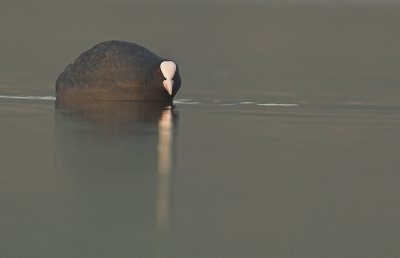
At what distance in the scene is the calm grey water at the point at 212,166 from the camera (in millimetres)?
9273

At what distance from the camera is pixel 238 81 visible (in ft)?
67.4

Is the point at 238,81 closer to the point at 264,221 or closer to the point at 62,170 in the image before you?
the point at 62,170

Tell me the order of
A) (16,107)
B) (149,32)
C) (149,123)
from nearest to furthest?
(149,123) → (16,107) → (149,32)

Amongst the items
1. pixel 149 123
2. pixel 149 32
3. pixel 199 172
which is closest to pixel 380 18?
pixel 149 32

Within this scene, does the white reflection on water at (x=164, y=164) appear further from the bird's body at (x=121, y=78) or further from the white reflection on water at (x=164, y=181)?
the bird's body at (x=121, y=78)

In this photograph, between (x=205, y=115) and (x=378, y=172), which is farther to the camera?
(x=205, y=115)

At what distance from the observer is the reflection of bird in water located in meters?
9.46

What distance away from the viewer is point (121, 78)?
1691 centimetres

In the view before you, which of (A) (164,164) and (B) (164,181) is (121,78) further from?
(B) (164,181)

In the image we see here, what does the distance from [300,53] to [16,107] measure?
12377 mm

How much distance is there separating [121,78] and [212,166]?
499cm

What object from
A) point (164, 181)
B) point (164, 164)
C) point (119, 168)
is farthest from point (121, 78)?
point (164, 181)

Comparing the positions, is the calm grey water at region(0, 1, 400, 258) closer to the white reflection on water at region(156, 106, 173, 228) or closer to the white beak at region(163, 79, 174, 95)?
the white reflection on water at region(156, 106, 173, 228)

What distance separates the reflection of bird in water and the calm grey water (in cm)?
2
